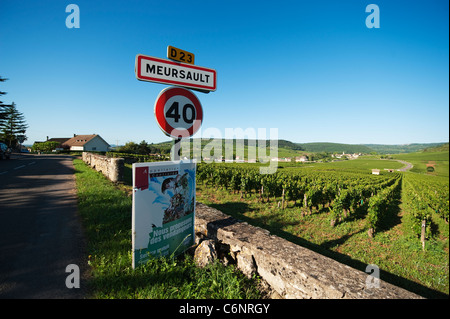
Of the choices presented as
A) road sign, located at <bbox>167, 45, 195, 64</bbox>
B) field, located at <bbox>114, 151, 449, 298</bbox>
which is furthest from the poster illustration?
field, located at <bbox>114, 151, 449, 298</bbox>

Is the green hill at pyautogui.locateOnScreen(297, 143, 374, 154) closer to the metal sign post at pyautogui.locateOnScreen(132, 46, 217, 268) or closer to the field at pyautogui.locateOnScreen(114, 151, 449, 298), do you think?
the field at pyautogui.locateOnScreen(114, 151, 449, 298)

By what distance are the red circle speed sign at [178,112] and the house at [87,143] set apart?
73382 millimetres

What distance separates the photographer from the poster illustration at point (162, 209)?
266cm

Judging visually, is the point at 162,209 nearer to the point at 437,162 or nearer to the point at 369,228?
the point at 437,162

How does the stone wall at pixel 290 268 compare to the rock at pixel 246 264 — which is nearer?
the stone wall at pixel 290 268

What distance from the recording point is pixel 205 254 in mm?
2914

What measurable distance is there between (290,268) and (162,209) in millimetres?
1940

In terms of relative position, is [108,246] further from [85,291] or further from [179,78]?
[179,78]

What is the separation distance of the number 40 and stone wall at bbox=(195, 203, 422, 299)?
2012mm

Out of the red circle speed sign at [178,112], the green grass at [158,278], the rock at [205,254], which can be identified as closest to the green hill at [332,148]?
the red circle speed sign at [178,112]

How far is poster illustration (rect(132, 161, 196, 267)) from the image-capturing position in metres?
2.66

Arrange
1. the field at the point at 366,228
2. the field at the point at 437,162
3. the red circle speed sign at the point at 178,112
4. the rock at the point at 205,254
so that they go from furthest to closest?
the field at the point at 366,228 → the red circle speed sign at the point at 178,112 → the rock at the point at 205,254 → the field at the point at 437,162

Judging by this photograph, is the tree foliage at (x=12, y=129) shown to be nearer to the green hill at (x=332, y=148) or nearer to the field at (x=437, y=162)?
the field at (x=437, y=162)
